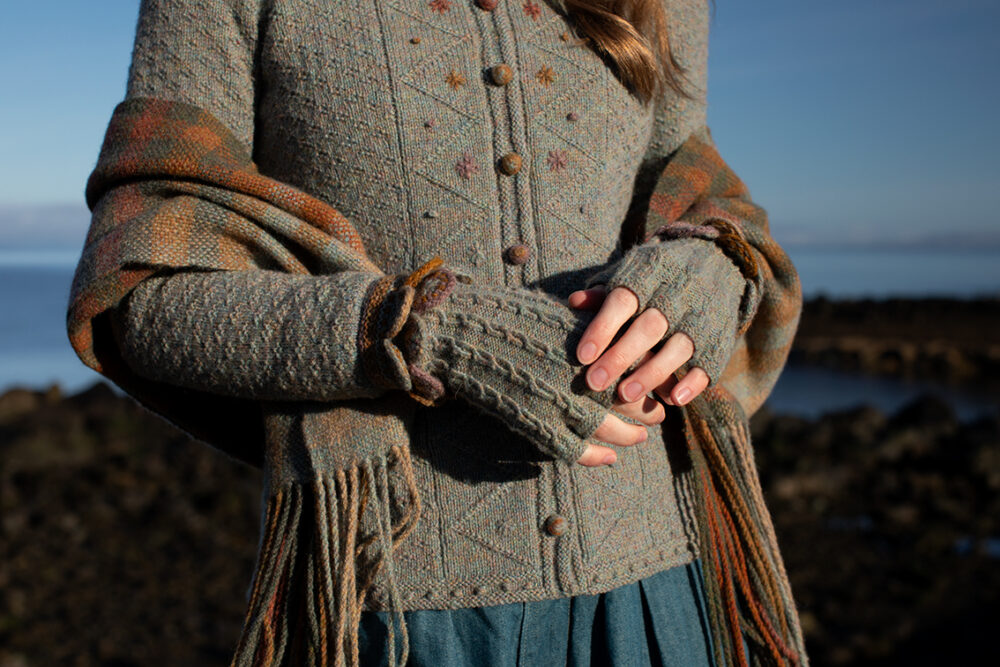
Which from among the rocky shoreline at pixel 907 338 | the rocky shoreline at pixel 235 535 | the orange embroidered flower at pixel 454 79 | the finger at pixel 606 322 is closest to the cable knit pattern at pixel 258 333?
the finger at pixel 606 322

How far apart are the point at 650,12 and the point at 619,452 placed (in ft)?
2.44

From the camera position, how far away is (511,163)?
1276 mm

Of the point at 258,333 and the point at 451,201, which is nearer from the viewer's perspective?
the point at 258,333

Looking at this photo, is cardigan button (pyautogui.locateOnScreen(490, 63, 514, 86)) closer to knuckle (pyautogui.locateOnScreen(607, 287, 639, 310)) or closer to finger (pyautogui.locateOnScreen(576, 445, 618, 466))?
knuckle (pyautogui.locateOnScreen(607, 287, 639, 310))

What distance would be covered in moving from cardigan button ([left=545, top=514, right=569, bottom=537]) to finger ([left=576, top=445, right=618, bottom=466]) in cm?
11

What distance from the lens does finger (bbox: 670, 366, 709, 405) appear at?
3.80 ft

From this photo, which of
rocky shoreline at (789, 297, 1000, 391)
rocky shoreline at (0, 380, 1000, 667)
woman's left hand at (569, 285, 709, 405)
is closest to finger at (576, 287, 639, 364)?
woman's left hand at (569, 285, 709, 405)

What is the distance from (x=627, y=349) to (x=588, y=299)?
103mm

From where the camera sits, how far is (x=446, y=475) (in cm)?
125

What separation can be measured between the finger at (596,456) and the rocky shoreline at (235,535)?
319 cm

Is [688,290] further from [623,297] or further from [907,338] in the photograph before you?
[907,338]

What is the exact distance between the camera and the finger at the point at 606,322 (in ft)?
3.55

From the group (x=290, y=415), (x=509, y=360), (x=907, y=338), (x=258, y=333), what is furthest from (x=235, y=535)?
(x=907, y=338)

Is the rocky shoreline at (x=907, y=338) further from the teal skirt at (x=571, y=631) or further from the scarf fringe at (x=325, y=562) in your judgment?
the scarf fringe at (x=325, y=562)
